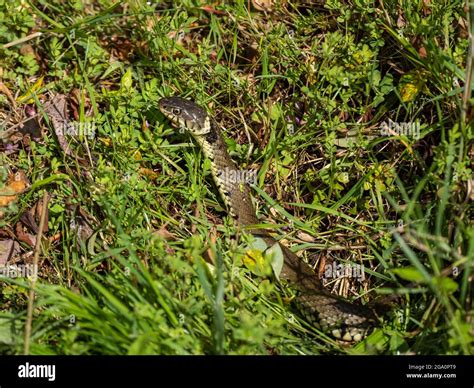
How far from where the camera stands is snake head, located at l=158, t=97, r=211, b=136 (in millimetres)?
5086

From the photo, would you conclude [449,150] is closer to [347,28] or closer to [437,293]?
[437,293]

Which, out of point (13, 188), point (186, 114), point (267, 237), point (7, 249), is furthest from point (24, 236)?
point (267, 237)

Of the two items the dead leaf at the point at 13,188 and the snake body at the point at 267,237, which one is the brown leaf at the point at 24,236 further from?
the snake body at the point at 267,237

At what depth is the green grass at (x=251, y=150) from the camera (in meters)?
4.05

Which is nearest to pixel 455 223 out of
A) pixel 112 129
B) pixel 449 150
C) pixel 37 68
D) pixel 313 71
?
pixel 449 150

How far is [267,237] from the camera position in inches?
192

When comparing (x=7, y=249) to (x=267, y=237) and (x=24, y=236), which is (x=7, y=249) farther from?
(x=267, y=237)

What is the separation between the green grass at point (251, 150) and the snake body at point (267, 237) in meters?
0.11

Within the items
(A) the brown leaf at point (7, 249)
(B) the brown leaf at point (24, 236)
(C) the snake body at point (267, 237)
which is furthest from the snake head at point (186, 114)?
(A) the brown leaf at point (7, 249)

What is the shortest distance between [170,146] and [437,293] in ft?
8.19

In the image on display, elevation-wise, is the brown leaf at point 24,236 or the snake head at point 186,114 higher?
the snake head at point 186,114

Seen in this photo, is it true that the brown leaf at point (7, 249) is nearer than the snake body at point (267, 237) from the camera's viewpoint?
No

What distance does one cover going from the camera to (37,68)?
5375mm

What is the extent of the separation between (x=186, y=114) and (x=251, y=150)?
0.62 meters
